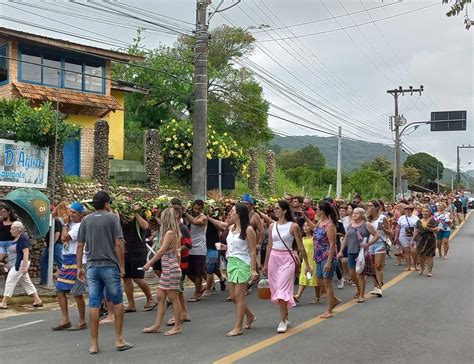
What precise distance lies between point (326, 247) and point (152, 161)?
1349 cm

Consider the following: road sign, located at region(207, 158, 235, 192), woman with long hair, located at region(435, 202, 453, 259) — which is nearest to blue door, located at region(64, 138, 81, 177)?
road sign, located at region(207, 158, 235, 192)

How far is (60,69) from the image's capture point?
23844 mm

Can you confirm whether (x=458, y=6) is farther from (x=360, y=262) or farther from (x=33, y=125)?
(x=33, y=125)

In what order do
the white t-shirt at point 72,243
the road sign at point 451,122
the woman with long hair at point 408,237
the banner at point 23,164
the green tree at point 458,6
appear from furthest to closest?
the road sign at point 451,122
the woman with long hair at point 408,237
the banner at point 23,164
the white t-shirt at point 72,243
the green tree at point 458,6

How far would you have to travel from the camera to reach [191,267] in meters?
10.6

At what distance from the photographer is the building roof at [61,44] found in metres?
22.4

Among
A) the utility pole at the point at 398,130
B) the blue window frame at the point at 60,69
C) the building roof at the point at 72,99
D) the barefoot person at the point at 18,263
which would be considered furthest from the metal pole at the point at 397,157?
the barefoot person at the point at 18,263

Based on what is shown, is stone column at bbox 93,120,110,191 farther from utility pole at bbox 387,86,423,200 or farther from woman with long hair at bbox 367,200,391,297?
utility pole at bbox 387,86,423,200

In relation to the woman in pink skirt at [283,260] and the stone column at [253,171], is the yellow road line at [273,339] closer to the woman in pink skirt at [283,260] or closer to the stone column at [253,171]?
the woman in pink skirt at [283,260]

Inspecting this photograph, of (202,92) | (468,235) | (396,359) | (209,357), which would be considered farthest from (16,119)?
(468,235)

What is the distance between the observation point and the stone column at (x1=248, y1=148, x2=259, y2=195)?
2823 centimetres

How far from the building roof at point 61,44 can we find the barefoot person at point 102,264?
17.7 m

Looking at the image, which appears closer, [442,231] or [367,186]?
[442,231]

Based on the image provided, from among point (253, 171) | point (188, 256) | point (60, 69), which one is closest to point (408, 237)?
point (188, 256)
